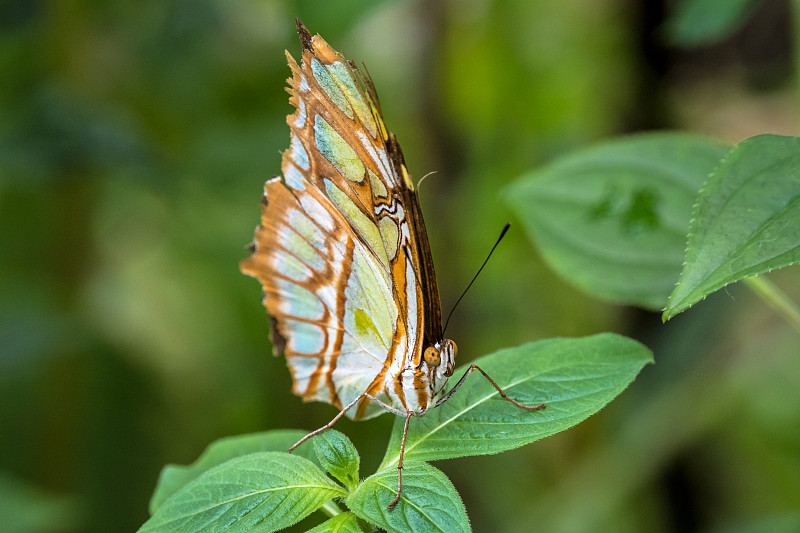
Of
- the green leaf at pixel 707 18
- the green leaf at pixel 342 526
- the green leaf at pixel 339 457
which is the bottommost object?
the green leaf at pixel 342 526

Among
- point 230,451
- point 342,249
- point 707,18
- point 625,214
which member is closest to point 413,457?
point 230,451

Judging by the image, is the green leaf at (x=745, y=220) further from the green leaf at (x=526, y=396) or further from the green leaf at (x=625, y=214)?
the green leaf at (x=625, y=214)

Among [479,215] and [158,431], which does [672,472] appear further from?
[158,431]

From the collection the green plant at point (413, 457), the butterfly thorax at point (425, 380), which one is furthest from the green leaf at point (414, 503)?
the butterfly thorax at point (425, 380)

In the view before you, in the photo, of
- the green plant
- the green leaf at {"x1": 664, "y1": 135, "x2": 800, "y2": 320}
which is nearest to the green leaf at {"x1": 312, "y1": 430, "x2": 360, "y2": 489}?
the green plant

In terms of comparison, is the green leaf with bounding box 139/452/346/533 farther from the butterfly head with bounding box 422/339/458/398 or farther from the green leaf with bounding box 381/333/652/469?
the butterfly head with bounding box 422/339/458/398

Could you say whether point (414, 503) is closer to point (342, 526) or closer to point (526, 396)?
point (342, 526)
